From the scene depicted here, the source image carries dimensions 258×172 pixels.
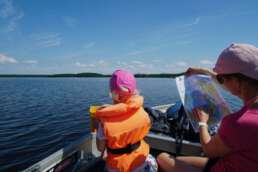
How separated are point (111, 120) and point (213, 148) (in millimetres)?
1042

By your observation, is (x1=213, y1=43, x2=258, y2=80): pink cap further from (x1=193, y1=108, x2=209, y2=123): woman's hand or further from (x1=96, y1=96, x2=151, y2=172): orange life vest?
(x1=96, y1=96, x2=151, y2=172): orange life vest

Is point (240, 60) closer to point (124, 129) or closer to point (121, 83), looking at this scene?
point (121, 83)

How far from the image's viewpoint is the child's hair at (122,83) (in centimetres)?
218

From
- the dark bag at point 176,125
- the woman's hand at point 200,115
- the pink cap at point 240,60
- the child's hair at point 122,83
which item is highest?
the pink cap at point 240,60

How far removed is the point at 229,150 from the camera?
4.72 ft

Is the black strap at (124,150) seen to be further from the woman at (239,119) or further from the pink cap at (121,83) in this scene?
the woman at (239,119)

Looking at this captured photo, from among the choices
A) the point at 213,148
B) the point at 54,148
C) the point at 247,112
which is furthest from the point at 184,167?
the point at 54,148

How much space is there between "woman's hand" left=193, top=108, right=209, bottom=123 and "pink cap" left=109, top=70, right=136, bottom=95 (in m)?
0.73

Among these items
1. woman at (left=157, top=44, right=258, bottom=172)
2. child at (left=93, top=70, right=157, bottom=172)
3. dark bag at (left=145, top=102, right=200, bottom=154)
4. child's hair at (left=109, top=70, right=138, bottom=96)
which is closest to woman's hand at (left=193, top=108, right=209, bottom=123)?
woman at (left=157, top=44, right=258, bottom=172)

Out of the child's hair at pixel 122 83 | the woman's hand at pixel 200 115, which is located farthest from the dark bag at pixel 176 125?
the child's hair at pixel 122 83

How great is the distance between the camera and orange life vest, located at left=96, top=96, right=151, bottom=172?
6.94ft

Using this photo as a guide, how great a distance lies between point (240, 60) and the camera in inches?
57.2

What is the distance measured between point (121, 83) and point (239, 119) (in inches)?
46.9

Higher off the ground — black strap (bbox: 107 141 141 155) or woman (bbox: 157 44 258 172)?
woman (bbox: 157 44 258 172)
